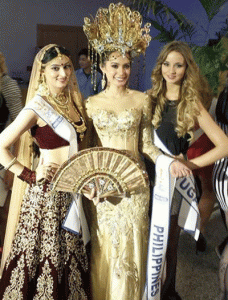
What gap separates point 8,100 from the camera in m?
3.61

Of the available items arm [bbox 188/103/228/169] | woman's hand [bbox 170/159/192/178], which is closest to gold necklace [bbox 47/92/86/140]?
woman's hand [bbox 170/159/192/178]

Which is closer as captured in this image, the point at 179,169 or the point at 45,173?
the point at 45,173

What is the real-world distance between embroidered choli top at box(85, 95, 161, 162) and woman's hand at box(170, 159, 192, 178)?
0.50 ft

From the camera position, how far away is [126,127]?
292 cm

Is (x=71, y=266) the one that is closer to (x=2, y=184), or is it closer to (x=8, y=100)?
(x=2, y=184)

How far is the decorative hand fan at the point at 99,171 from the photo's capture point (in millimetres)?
2713

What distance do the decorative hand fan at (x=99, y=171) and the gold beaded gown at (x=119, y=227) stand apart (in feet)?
0.52

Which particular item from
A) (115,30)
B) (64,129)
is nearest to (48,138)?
(64,129)

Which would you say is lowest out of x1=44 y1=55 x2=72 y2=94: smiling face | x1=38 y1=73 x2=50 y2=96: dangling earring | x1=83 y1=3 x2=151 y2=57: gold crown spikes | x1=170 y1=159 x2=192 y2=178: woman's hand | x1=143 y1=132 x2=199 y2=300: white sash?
x1=143 y1=132 x2=199 y2=300: white sash

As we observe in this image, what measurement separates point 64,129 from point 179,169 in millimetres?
706

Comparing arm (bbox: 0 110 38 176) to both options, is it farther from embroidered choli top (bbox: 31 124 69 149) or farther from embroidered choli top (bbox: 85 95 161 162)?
embroidered choli top (bbox: 85 95 161 162)

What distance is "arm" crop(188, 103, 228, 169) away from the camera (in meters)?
2.89

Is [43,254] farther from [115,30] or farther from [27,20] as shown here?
[27,20]

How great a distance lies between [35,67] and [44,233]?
964mm
